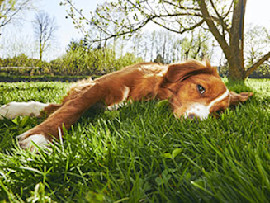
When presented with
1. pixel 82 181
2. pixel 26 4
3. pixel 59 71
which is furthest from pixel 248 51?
pixel 82 181

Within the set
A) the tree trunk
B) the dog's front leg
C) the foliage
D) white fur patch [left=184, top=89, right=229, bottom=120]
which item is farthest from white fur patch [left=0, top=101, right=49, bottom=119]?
the foliage

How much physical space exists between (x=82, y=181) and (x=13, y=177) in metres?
0.39

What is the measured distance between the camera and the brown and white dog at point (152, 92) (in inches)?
92.1

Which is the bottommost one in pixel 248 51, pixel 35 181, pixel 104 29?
pixel 35 181

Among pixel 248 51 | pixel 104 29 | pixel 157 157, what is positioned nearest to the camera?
pixel 157 157

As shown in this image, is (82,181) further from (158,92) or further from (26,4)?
(26,4)

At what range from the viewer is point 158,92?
9.77 ft

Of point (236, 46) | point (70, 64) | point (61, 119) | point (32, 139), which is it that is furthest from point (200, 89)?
point (70, 64)

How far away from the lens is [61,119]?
2.07 metres

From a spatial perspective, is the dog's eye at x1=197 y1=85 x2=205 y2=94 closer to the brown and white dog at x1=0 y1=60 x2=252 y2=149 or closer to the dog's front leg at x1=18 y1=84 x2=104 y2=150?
the brown and white dog at x1=0 y1=60 x2=252 y2=149

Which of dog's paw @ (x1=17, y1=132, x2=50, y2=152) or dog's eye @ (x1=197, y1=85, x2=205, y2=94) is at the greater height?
dog's eye @ (x1=197, y1=85, x2=205, y2=94)

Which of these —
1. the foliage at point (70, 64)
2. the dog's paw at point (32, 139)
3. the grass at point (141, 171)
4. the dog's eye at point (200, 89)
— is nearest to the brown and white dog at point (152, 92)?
the dog's eye at point (200, 89)

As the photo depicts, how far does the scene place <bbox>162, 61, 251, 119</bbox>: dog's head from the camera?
248cm

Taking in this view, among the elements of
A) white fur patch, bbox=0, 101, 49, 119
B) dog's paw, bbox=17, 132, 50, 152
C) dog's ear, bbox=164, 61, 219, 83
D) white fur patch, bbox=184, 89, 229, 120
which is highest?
dog's ear, bbox=164, 61, 219, 83
